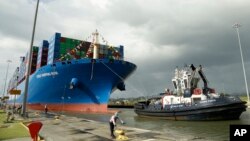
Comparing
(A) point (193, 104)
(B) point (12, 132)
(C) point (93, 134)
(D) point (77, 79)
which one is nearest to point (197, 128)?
(A) point (193, 104)

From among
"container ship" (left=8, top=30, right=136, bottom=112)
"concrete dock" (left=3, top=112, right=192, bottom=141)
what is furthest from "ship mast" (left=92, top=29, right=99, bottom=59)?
"concrete dock" (left=3, top=112, right=192, bottom=141)

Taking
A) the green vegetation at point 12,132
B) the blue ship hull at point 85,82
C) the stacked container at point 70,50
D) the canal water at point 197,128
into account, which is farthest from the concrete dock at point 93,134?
the stacked container at point 70,50

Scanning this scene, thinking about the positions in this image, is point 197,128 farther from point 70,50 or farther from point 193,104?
point 70,50

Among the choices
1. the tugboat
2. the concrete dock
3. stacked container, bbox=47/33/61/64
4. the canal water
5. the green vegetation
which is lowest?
the canal water

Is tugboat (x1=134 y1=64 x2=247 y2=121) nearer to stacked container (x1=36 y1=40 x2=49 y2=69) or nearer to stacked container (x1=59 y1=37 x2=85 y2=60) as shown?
stacked container (x1=59 y1=37 x2=85 y2=60)

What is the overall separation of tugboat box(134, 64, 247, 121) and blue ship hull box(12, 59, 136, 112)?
23.7ft

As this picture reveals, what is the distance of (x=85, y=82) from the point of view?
3747 cm

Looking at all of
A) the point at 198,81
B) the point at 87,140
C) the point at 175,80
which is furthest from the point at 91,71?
the point at 87,140

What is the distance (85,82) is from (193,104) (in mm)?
17561

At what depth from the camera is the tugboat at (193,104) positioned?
1094 inches

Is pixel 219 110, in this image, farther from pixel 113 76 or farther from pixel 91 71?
pixel 91 71

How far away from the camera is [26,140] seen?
12328 mm

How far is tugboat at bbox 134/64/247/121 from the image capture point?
2780 cm

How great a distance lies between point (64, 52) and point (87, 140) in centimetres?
3392
